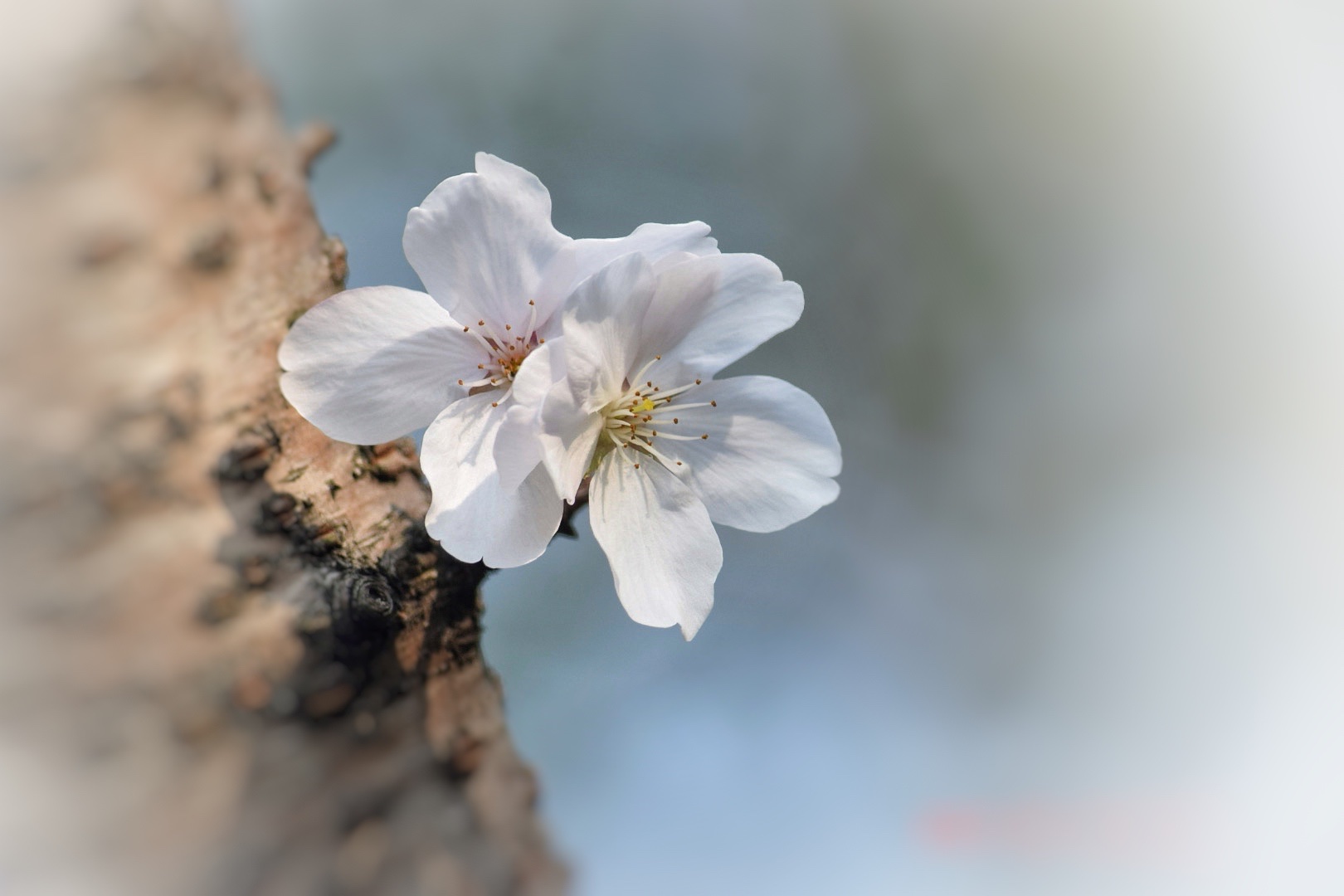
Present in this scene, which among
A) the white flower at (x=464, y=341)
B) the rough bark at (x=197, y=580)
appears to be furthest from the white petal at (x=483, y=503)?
the rough bark at (x=197, y=580)

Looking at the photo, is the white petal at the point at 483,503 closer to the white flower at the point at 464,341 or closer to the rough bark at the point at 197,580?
the white flower at the point at 464,341

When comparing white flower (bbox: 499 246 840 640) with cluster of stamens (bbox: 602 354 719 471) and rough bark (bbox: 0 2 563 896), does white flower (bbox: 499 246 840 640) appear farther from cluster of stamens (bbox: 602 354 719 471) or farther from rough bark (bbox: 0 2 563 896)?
Answer: rough bark (bbox: 0 2 563 896)

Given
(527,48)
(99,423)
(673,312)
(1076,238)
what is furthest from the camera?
→ (1076,238)

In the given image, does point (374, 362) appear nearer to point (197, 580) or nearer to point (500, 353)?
point (500, 353)

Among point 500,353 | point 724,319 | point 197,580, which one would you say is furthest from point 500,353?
point 197,580

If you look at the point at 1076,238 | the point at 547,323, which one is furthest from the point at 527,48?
the point at 1076,238

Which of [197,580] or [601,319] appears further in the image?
[197,580]

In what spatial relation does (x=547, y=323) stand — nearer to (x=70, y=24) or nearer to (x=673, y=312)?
(x=673, y=312)
